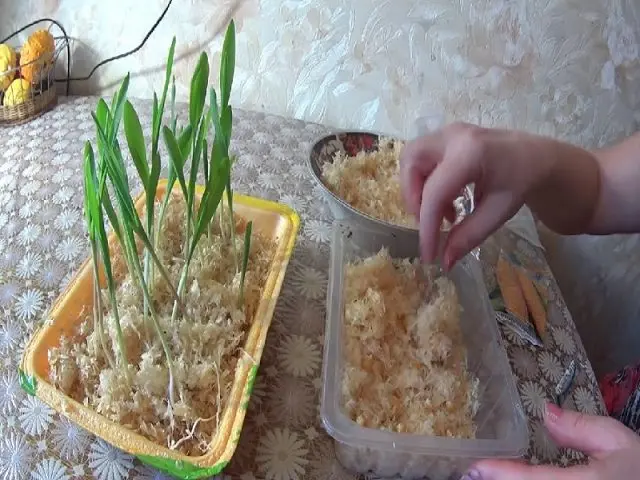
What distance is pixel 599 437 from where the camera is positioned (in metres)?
0.41

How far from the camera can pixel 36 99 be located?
875 millimetres

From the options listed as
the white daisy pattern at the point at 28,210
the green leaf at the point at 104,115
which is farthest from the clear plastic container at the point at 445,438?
the white daisy pattern at the point at 28,210

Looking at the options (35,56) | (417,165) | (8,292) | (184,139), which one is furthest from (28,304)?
(35,56)

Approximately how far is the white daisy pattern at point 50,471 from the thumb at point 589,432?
1.10 ft

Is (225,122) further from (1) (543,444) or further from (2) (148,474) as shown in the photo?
(1) (543,444)

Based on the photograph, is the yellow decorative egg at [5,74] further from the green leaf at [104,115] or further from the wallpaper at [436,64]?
the green leaf at [104,115]

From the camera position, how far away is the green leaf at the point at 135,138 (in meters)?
0.39

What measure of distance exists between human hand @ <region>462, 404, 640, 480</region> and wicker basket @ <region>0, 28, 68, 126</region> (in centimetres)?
76

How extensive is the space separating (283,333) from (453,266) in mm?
171

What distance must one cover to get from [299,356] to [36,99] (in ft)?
1.94

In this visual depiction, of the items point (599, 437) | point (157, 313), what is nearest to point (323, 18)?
point (157, 313)

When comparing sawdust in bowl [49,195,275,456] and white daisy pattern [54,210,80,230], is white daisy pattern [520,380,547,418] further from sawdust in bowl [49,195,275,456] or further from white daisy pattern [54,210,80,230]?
white daisy pattern [54,210,80,230]

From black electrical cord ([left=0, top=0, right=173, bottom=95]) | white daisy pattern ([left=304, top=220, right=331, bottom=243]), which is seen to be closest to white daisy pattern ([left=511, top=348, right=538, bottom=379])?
white daisy pattern ([left=304, top=220, right=331, bottom=243])

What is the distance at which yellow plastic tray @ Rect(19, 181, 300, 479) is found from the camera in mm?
380
